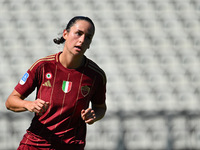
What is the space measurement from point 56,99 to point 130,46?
494 cm

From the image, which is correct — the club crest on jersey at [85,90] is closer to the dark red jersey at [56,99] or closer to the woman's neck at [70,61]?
the dark red jersey at [56,99]

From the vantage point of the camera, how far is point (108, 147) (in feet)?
20.3

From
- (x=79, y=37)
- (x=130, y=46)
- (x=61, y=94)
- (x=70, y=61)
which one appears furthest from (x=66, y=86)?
(x=130, y=46)

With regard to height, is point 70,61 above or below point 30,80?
above

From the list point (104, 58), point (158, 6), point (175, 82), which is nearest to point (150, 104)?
point (175, 82)

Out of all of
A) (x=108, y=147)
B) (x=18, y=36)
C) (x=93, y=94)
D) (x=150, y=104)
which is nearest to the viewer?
(x=93, y=94)

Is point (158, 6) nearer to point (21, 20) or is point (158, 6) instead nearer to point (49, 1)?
point (49, 1)

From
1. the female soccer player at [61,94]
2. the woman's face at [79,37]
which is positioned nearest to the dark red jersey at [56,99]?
the female soccer player at [61,94]

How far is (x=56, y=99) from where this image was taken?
2828mm

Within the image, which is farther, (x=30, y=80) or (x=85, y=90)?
(x=85, y=90)

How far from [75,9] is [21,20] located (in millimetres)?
1120

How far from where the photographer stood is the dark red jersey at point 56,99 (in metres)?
2.84

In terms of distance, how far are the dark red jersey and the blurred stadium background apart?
361 centimetres

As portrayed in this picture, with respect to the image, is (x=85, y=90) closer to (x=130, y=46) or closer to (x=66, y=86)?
(x=66, y=86)
